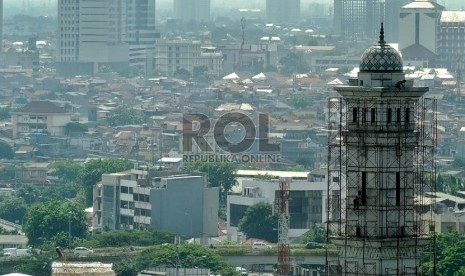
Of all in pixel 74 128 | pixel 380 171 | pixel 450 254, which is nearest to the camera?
pixel 380 171

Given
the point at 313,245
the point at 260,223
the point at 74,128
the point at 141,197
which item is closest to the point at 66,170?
the point at 74,128

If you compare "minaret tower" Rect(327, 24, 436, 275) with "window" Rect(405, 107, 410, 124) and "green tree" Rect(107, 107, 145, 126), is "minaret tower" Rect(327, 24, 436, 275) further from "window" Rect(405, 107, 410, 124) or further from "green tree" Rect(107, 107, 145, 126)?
"green tree" Rect(107, 107, 145, 126)

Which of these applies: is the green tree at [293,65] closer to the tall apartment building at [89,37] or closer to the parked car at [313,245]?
the tall apartment building at [89,37]

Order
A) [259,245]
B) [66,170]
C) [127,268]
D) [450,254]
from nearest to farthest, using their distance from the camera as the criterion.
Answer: [450,254]
[127,268]
[259,245]
[66,170]

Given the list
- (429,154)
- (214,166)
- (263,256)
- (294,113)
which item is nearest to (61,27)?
(294,113)

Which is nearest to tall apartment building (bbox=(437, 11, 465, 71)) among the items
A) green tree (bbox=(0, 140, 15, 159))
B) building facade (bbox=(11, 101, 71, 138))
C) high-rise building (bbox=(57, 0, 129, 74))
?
high-rise building (bbox=(57, 0, 129, 74))

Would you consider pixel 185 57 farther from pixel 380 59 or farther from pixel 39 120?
pixel 380 59
